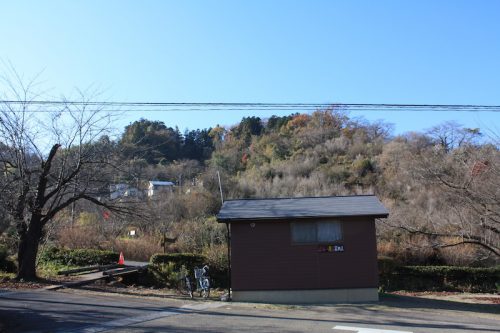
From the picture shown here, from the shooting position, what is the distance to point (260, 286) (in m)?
16.8

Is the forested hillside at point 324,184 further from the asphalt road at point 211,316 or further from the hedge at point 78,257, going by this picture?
the asphalt road at point 211,316

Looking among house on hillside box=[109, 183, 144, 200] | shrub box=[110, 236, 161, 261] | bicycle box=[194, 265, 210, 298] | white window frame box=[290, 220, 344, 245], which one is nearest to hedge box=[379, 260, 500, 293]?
white window frame box=[290, 220, 344, 245]

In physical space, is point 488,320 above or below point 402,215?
below

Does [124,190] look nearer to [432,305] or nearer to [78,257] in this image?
[78,257]

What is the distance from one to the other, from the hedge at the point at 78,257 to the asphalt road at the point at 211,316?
26.0ft

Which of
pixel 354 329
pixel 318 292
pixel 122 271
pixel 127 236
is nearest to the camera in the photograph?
pixel 354 329

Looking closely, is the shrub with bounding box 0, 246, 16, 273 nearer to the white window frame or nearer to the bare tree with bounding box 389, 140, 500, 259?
the white window frame

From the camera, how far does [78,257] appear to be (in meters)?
25.2

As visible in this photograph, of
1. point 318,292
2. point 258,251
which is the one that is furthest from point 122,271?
point 318,292

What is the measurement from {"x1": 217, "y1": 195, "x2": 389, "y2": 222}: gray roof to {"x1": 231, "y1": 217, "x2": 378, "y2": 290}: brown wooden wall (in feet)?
1.06

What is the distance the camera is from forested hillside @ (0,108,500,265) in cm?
2105

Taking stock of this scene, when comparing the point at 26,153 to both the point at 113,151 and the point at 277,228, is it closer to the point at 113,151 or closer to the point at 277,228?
the point at 113,151

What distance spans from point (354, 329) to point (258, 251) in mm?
6641

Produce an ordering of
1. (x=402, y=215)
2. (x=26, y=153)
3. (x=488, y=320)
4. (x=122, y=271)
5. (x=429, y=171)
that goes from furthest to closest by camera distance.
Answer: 1. (x=402, y=215)
2. (x=429, y=171)
3. (x=122, y=271)
4. (x=26, y=153)
5. (x=488, y=320)
